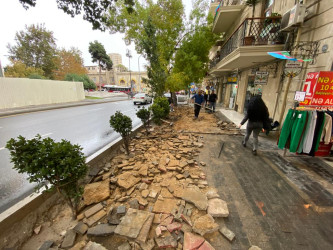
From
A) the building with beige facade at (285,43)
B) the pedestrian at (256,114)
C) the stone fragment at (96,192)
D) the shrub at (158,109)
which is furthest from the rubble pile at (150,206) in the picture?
the building with beige facade at (285,43)

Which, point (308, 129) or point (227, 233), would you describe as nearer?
point (227, 233)

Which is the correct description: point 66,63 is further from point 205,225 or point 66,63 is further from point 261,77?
point 205,225

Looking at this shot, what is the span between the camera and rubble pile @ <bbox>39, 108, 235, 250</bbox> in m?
1.92

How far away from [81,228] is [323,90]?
19.8 feet

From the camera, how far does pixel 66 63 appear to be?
3253cm

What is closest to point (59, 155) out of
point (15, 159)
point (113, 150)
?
point (15, 159)

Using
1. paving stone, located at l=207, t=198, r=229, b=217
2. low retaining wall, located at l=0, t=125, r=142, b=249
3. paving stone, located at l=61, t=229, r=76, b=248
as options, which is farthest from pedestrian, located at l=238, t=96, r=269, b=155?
low retaining wall, located at l=0, t=125, r=142, b=249

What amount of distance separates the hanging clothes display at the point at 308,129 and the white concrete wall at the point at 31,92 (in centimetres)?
2081

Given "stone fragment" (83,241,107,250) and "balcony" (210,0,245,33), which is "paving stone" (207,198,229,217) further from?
"balcony" (210,0,245,33)

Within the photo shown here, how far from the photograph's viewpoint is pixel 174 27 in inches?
487

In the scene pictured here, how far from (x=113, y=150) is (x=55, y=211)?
2.32 metres

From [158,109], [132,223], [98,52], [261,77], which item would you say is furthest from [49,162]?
[98,52]

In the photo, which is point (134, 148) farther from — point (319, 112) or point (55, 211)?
point (319, 112)

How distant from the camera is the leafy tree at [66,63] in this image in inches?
1230
